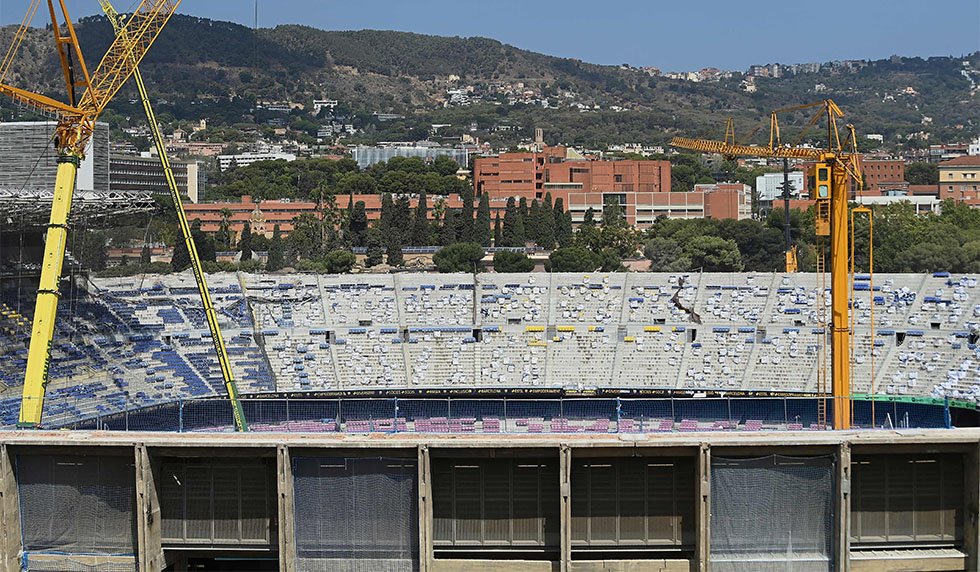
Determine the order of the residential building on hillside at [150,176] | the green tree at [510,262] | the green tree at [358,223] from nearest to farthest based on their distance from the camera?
the green tree at [510,262] → the green tree at [358,223] → the residential building on hillside at [150,176]

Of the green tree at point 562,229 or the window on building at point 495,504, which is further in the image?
the green tree at point 562,229

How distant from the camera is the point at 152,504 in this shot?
20922 millimetres

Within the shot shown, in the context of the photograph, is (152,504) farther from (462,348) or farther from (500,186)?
(500,186)

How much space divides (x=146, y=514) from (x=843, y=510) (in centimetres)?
1087

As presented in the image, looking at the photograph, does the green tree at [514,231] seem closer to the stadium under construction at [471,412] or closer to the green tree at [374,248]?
the green tree at [374,248]

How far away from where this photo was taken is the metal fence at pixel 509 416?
130 feet

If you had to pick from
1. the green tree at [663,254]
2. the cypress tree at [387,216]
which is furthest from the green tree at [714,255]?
the cypress tree at [387,216]

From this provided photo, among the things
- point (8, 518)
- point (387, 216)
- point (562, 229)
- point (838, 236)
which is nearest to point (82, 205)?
point (8, 518)

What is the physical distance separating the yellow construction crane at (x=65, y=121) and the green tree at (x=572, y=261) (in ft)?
192

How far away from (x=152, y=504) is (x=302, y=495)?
7.85ft

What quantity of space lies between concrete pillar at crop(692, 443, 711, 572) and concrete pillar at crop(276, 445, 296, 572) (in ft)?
20.7

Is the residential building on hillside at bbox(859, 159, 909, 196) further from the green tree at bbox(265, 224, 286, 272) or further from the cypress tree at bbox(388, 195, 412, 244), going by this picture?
the green tree at bbox(265, 224, 286, 272)

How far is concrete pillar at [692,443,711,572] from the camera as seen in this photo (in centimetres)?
2028

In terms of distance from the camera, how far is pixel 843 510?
20531mm
